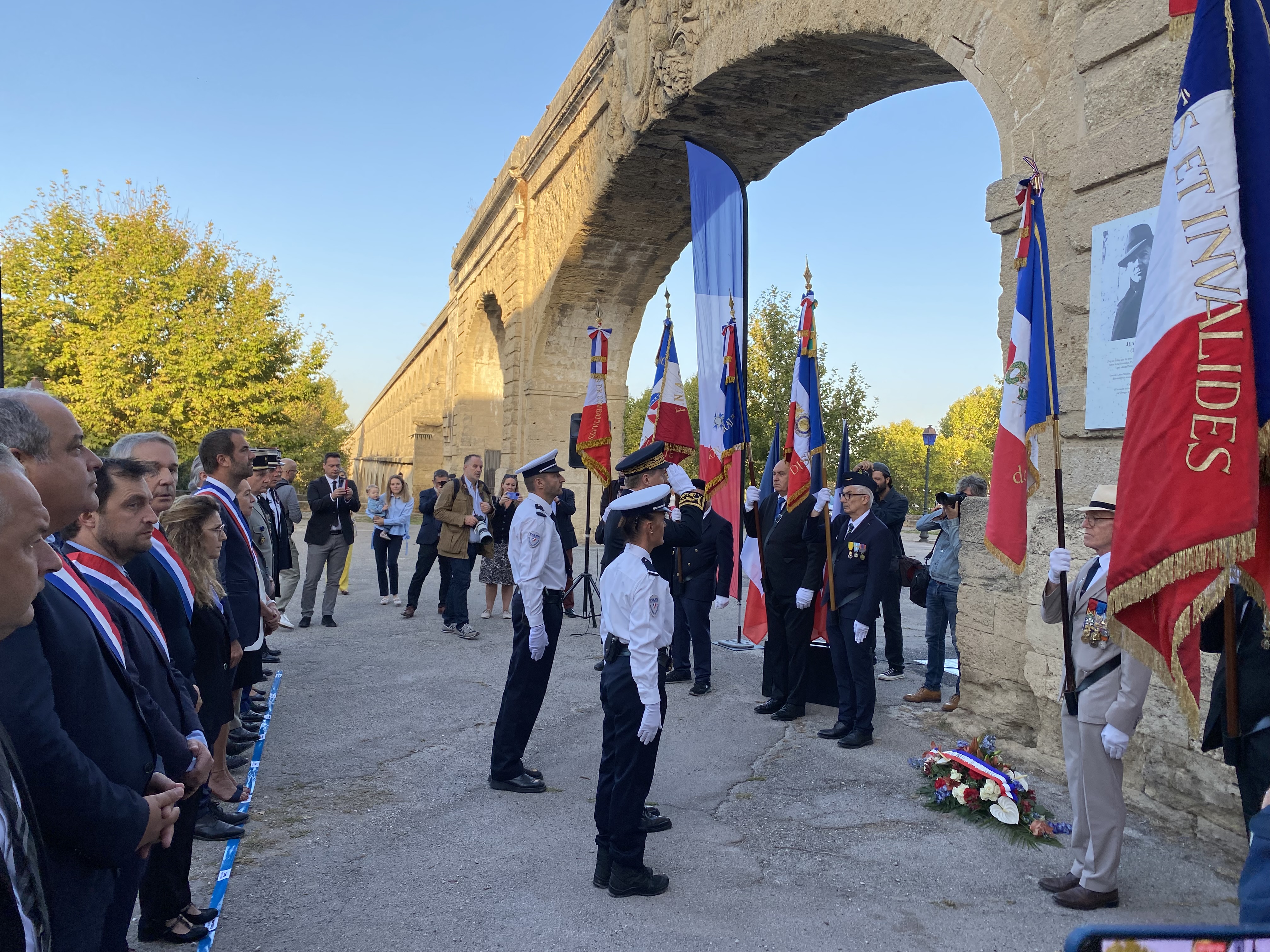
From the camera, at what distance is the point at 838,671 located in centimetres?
565

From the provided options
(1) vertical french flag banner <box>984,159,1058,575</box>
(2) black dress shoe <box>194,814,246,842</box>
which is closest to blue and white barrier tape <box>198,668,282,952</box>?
(2) black dress shoe <box>194,814,246,842</box>

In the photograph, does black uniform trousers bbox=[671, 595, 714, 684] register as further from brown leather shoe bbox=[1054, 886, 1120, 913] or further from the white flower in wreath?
brown leather shoe bbox=[1054, 886, 1120, 913]

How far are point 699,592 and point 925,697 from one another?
198 cm

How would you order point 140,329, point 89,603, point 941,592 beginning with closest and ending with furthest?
point 89,603
point 941,592
point 140,329

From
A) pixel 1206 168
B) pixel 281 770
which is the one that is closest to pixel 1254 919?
pixel 1206 168

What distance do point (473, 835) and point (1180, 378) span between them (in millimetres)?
3555

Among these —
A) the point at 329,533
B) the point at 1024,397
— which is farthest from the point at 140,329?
the point at 1024,397

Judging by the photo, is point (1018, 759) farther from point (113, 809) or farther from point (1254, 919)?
point (113, 809)

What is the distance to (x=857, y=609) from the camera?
5.55m

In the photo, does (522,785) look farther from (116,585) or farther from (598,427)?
(598,427)

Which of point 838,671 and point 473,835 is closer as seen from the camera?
point 473,835

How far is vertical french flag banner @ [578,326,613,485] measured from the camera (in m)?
9.65

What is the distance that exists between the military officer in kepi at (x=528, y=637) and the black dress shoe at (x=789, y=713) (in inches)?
82.3

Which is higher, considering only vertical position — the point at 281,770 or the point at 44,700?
the point at 44,700
